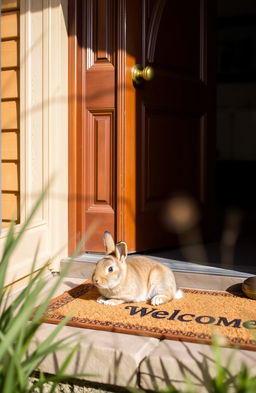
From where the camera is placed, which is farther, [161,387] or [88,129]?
[88,129]

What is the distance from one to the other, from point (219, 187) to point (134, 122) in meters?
3.05

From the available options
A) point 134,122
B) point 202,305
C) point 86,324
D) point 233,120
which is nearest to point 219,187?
point 233,120

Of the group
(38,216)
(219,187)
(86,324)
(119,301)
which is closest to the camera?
(86,324)

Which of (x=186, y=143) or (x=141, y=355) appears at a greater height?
(x=186, y=143)

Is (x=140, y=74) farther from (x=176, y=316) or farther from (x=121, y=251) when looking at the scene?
(x=176, y=316)

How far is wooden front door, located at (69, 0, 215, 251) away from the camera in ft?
10.3

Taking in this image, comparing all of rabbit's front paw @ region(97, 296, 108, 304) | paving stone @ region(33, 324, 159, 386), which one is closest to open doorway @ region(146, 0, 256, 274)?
rabbit's front paw @ region(97, 296, 108, 304)

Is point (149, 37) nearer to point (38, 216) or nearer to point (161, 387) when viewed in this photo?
point (38, 216)

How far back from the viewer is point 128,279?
8.38 ft

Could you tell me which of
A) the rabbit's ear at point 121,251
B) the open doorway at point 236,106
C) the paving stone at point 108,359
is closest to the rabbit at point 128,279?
the rabbit's ear at point 121,251

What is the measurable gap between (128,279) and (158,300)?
0.18 metres

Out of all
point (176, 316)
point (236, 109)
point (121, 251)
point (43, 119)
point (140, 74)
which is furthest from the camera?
point (236, 109)

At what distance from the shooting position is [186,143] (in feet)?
11.8

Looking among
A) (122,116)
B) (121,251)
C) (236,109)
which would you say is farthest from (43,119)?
(236,109)
